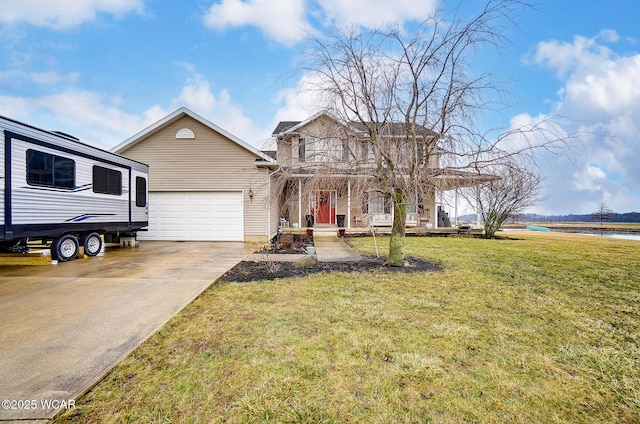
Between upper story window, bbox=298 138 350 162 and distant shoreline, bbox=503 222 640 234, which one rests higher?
upper story window, bbox=298 138 350 162

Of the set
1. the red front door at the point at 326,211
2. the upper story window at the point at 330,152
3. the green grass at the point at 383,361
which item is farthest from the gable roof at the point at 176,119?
the green grass at the point at 383,361

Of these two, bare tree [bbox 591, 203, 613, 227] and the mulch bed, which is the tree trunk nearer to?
the mulch bed

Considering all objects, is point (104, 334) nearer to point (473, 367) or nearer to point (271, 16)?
point (473, 367)

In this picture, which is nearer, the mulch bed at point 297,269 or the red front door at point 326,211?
the mulch bed at point 297,269

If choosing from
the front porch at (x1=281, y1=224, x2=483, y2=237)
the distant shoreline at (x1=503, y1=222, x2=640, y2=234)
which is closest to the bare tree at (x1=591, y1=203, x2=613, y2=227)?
the distant shoreline at (x1=503, y1=222, x2=640, y2=234)

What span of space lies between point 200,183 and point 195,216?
1498 mm

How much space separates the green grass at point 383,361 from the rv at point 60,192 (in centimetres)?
510

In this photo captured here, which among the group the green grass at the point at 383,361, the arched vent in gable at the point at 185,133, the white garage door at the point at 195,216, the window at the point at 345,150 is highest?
the arched vent in gable at the point at 185,133

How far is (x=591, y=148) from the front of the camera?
535 cm

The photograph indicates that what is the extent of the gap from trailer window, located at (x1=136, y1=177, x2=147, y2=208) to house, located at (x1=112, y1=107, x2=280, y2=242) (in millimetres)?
1314

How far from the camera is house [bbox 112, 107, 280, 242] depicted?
39.5ft

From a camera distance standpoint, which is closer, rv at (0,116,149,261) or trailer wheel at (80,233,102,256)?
rv at (0,116,149,261)

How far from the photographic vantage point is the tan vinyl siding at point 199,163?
12055mm

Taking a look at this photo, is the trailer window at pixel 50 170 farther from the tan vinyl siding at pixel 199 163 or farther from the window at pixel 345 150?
the window at pixel 345 150
